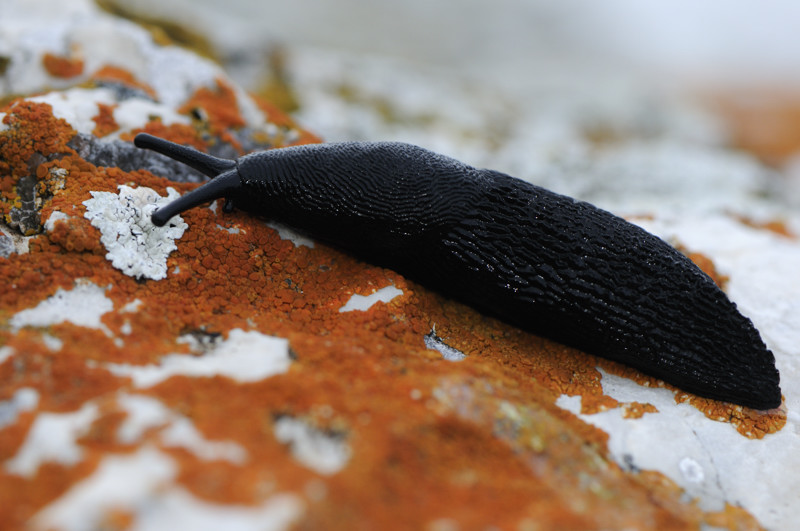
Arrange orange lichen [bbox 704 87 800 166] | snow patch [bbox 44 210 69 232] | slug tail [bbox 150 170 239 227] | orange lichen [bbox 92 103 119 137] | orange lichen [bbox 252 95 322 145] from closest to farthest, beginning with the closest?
snow patch [bbox 44 210 69 232], slug tail [bbox 150 170 239 227], orange lichen [bbox 92 103 119 137], orange lichen [bbox 252 95 322 145], orange lichen [bbox 704 87 800 166]

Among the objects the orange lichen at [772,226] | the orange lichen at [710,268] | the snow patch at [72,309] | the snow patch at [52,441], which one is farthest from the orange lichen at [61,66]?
the orange lichen at [772,226]

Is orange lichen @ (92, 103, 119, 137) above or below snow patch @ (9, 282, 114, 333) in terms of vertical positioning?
above

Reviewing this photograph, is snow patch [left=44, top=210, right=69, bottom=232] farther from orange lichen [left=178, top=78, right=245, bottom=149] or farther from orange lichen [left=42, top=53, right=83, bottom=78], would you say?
orange lichen [left=42, top=53, right=83, bottom=78]

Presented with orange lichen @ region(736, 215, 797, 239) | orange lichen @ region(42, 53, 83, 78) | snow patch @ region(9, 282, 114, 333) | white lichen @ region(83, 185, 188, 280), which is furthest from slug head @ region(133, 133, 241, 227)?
orange lichen @ region(736, 215, 797, 239)

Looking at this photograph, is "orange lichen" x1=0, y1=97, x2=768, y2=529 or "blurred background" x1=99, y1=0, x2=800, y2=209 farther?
"blurred background" x1=99, y1=0, x2=800, y2=209

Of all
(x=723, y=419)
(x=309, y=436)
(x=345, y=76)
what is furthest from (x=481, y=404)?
(x=345, y=76)

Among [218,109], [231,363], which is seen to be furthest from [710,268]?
[218,109]

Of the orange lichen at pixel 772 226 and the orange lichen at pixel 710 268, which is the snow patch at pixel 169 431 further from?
the orange lichen at pixel 772 226
